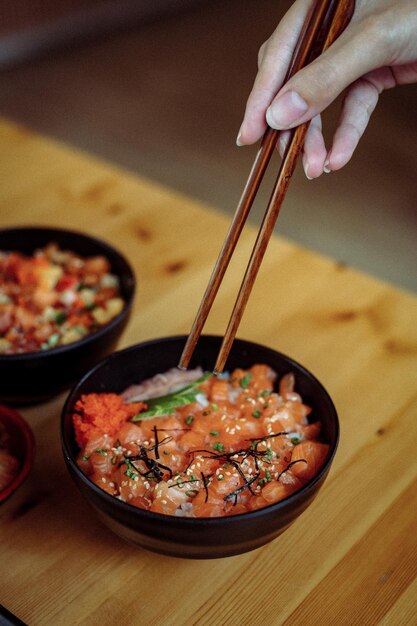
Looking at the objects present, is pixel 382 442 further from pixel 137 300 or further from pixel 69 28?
pixel 69 28

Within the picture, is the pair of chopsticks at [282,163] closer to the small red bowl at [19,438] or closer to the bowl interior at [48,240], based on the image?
the small red bowl at [19,438]

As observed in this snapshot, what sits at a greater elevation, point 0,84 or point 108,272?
point 108,272

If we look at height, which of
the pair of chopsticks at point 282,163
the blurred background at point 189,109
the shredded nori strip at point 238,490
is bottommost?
the blurred background at point 189,109

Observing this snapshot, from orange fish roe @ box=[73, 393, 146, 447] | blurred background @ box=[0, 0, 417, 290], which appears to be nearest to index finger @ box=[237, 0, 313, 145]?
orange fish roe @ box=[73, 393, 146, 447]

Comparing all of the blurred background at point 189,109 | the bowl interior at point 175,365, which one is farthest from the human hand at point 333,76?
the blurred background at point 189,109

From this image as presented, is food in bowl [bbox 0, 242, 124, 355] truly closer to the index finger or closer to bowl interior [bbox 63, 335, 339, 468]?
bowl interior [bbox 63, 335, 339, 468]

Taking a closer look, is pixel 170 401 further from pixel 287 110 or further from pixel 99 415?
pixel 287 110

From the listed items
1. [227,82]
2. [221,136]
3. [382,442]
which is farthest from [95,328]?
[227,82]
